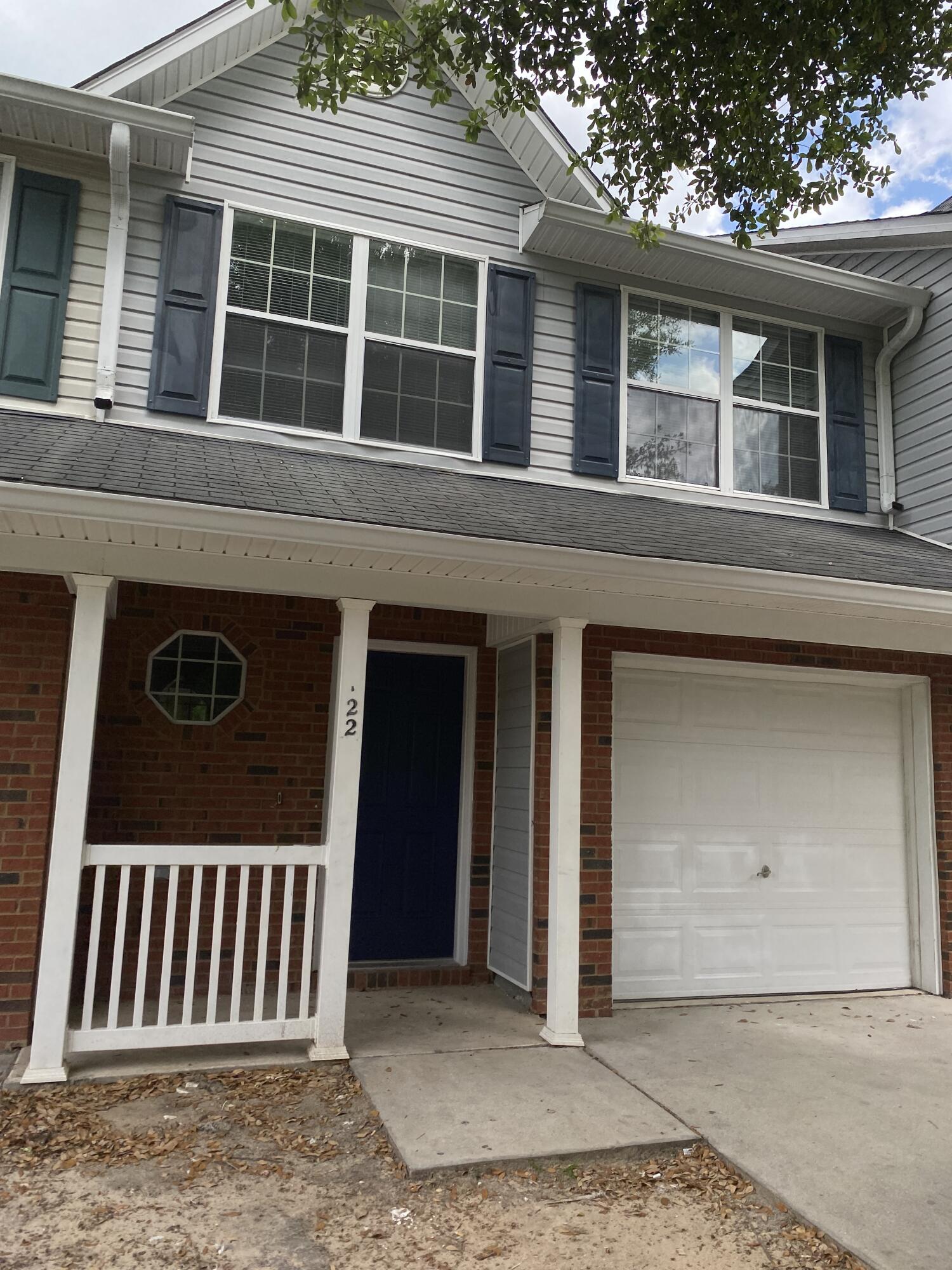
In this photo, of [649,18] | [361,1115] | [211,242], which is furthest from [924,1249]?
[211,242]

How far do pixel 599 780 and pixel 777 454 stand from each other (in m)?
3.36

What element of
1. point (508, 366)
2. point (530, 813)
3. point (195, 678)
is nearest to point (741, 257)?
point (508, 366)

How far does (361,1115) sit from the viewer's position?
4094 millimetres

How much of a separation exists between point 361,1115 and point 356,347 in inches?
187

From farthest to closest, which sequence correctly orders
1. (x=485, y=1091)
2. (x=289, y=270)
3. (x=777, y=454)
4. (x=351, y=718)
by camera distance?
(x=777, y=454)
(x=289, y=270)
(x=351, y=718)
(x=485, y=1091)

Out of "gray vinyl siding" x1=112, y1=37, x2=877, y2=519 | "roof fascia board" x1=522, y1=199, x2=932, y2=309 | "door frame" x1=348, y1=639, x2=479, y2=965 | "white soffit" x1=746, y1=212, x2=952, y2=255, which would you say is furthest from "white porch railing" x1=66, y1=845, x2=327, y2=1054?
"white soffit" x1=746, y1=212, x2=952, y2=255

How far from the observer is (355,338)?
256 inches

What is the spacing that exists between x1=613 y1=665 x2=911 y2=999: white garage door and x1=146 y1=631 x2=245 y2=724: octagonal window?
8.38 ft

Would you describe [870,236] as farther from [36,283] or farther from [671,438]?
[36,283]

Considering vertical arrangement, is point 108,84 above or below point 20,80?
above

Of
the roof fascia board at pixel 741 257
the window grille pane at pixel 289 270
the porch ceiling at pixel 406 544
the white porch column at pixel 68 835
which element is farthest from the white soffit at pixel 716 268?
the white porch column at pixel 68 835

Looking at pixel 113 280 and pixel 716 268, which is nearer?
pixel 113 280

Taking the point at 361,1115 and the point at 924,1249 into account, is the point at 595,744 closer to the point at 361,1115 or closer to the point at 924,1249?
the point at 361,1115

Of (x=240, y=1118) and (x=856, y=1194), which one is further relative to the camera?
(x=240, y=1118)
